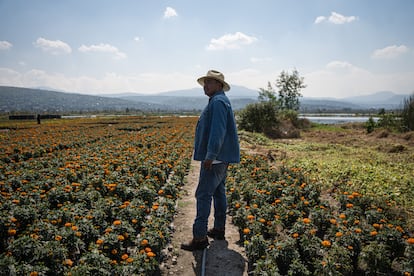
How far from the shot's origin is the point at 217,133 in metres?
3.63

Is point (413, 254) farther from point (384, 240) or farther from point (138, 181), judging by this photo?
point (138, 181)

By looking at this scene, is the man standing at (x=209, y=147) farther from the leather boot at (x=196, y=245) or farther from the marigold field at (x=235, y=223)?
the marigold field at (x=235, y=223)

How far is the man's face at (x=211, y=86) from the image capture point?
3.96 metres

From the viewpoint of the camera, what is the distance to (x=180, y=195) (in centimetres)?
668

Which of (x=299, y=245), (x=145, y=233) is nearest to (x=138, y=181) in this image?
(x=145, y=233)

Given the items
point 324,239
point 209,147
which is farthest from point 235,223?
point 209,147

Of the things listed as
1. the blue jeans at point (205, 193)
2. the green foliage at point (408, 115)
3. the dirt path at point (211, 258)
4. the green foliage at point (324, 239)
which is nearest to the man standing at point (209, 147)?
the blue jeans at point (205, 193)

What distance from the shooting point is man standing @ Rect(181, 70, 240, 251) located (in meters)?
3.67

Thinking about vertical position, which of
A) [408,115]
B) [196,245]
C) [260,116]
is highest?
[408,115]

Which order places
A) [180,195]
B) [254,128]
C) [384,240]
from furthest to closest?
1. [254,128]
2. [180,195]
3. [384,240]

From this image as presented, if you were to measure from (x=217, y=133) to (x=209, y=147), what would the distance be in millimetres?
218

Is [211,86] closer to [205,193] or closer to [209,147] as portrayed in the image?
[209,147]

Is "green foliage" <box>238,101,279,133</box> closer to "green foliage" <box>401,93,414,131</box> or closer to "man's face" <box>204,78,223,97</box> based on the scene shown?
"green foliage" <box>401,93,414,131</box>

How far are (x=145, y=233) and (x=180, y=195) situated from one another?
2942mm
